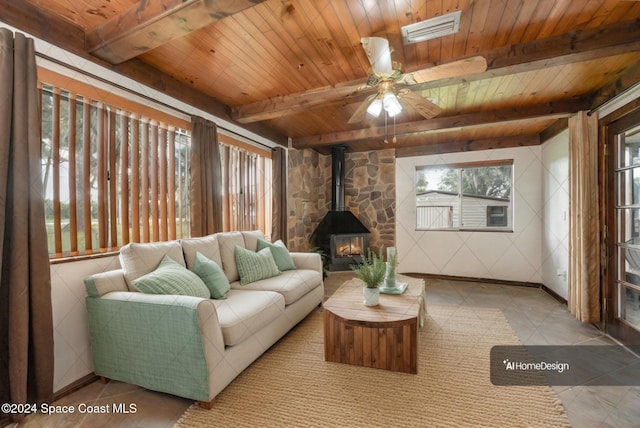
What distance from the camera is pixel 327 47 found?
202 cm

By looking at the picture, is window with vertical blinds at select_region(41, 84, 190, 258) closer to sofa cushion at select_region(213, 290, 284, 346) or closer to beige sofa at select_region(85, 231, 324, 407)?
beige sofa at select_region(85, 231, 324, 407)

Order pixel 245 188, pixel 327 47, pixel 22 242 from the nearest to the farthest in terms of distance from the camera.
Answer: pixel 22 242, pixel 327 47, pixel 245 188

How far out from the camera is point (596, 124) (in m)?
2.61

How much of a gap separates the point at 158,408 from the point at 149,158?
6.21 feet

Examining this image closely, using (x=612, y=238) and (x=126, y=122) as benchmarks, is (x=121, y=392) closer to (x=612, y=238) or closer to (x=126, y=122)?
(x=126, y=122)

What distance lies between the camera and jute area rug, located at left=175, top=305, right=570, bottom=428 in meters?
1.48

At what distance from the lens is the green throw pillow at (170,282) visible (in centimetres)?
176

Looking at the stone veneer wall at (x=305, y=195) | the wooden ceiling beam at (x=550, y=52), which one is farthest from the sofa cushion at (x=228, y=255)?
the wooden ceiling beam at (x=550, y=52)

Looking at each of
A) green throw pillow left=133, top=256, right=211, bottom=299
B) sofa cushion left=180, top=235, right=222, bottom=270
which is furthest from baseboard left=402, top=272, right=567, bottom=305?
green throw pillow left=133, top=256, right=211, bottom=299

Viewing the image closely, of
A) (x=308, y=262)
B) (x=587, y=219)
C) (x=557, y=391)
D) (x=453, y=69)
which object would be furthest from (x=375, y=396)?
(x=587, y=219)

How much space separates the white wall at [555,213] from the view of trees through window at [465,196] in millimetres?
477

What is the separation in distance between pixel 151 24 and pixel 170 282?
1541 mm

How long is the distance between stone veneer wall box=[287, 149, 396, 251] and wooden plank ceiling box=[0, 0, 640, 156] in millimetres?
1855

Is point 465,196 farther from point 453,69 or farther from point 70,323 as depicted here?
point 70,323
